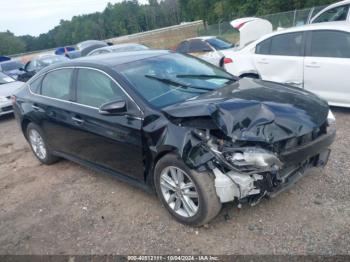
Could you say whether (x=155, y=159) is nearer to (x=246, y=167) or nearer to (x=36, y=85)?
(x=246, y=167)

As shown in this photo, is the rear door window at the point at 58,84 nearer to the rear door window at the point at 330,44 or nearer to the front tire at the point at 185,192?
the front tire at the point at 185,192

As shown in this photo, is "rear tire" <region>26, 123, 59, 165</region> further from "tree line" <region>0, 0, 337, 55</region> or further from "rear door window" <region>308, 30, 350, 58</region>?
"tree line" <region>0, 0, 337, 55</region>

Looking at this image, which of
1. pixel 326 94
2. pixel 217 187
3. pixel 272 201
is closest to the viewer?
pixel 217 187

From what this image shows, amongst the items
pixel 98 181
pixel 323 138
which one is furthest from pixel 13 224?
pixel 323 138

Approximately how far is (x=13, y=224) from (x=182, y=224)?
2.10 metres

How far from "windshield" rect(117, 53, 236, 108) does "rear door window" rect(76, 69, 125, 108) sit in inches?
7.7

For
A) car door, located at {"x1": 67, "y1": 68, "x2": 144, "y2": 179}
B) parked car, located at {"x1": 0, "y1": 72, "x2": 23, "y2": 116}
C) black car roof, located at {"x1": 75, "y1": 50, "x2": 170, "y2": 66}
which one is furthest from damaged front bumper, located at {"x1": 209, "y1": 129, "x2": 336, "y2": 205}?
parked car, located at {"x1": 0, "y1": 72, "x2": 23, "y2": 116}

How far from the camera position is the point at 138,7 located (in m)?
94.3

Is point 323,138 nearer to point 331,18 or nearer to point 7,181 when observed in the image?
point 7,181

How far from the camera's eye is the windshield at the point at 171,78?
12.5 ft

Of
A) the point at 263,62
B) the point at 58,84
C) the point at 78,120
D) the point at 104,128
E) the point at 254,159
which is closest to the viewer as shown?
the point at 254,159

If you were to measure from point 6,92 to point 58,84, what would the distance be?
5.74 m

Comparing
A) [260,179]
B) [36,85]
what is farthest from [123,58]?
[260,179]

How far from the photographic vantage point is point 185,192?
11.2ft
